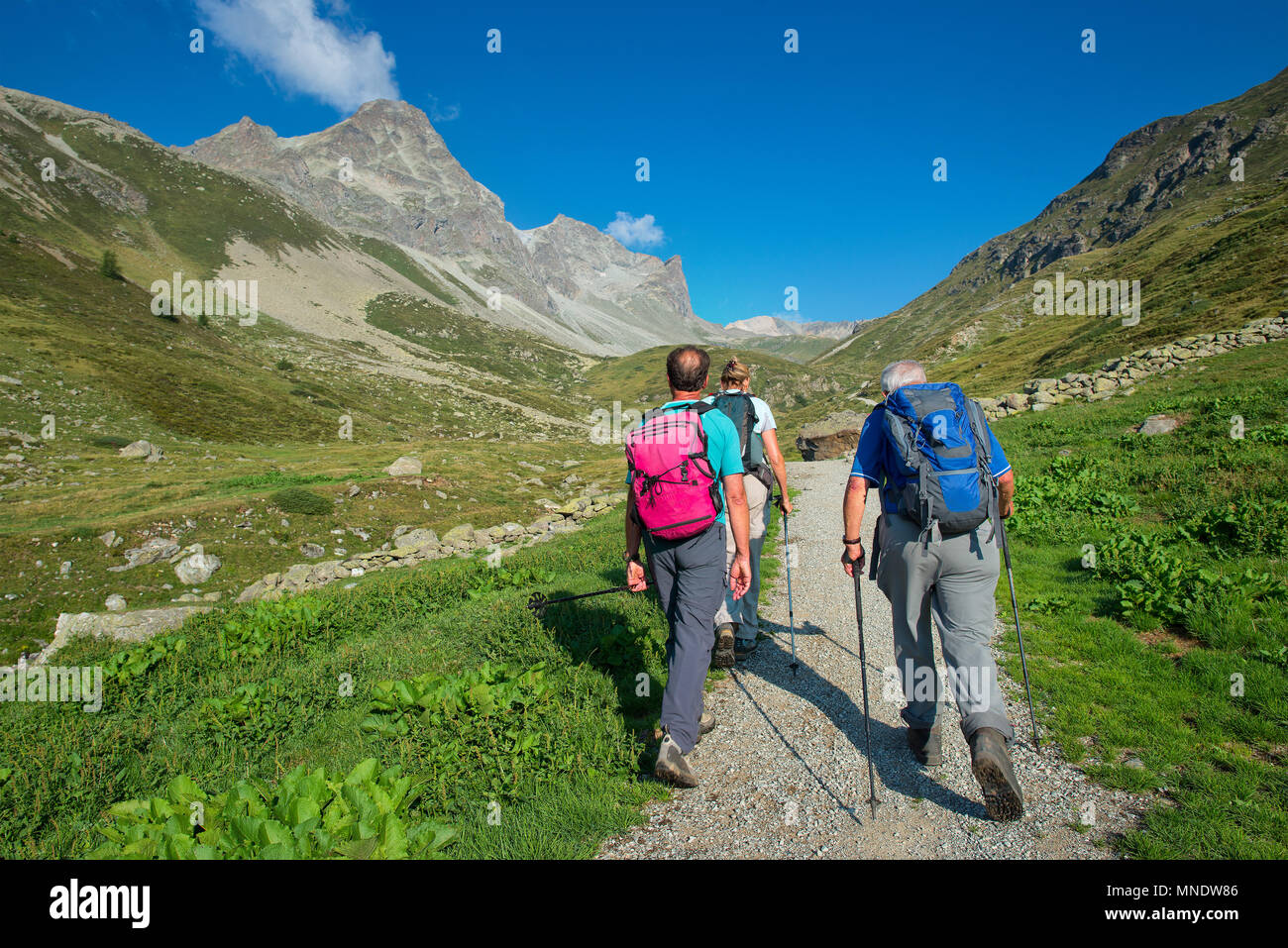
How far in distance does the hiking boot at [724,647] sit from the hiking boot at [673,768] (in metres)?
2.27

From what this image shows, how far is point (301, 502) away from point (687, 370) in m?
25.9

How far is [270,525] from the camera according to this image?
23.6 meters

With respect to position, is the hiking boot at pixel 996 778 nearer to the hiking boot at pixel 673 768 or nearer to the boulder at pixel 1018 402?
the hiking boot at pixel 673 768

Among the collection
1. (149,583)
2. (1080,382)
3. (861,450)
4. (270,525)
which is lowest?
(149,583)

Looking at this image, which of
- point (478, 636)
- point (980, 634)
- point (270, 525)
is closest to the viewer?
point (980, 634)

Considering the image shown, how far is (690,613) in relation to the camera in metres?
5.09

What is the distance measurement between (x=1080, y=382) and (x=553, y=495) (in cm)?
3165

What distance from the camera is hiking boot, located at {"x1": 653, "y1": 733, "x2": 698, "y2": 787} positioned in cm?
474

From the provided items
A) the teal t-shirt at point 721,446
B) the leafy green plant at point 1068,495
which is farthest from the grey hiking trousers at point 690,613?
the leafy green plant at point 1068,495

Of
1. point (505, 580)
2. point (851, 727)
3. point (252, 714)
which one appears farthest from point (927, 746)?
point (505, 580)

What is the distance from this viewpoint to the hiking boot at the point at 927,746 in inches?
197

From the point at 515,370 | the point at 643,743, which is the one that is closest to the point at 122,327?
the point at 643,743

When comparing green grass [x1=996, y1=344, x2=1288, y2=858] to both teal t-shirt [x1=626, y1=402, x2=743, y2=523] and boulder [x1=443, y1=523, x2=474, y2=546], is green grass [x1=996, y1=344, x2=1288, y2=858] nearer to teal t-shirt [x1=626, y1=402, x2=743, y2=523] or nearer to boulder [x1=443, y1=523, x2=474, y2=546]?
teal t-shirt [x1=626, y1=402, x2=743, y2=523]
